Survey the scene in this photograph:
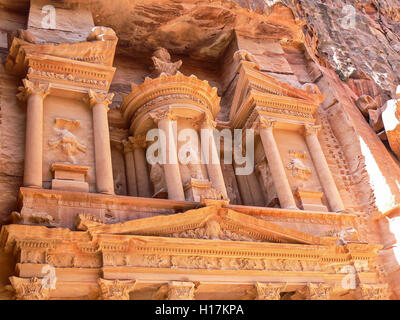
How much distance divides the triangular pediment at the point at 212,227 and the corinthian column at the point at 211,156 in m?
1.20

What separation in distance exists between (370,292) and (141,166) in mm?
5444

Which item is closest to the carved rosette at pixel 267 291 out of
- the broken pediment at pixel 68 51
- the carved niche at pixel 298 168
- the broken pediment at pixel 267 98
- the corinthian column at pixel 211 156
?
the corinthian column at pixel 211 156

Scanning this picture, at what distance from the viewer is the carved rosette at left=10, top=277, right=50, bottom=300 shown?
22.0 ft

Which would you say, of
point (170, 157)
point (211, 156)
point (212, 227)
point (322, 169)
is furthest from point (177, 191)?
point (322, 169)

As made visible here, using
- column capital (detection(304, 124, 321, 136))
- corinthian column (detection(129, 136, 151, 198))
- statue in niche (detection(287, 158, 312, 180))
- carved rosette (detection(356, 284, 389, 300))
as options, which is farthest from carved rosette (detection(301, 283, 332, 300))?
column capital (detection(304, 124, 321, 136))

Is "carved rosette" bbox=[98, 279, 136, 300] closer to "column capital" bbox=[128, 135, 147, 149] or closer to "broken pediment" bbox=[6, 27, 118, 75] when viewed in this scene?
"column capital" bbox=[128, 135, 147, 149]

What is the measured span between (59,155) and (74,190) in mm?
926

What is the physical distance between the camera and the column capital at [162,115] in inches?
421

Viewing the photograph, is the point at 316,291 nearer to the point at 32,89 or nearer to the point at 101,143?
the point at 101,143

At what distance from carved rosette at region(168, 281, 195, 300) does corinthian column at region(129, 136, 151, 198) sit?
330cm

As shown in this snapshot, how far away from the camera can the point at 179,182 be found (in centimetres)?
977

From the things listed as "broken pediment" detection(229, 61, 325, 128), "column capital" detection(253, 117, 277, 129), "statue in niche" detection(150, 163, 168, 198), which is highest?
"broken pediment" detection(229, 61, 325, 128)

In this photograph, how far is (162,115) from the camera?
35.2 feet
